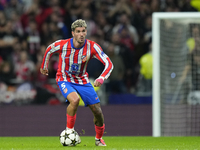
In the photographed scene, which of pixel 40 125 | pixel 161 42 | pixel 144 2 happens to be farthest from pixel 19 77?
pixel 144 2

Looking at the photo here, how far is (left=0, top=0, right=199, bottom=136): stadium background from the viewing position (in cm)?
1114

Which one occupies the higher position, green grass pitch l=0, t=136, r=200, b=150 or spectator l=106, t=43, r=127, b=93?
spectator l=106, t=43, r=127, b=93

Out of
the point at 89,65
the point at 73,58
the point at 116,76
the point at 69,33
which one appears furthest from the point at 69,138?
the point at 69,33

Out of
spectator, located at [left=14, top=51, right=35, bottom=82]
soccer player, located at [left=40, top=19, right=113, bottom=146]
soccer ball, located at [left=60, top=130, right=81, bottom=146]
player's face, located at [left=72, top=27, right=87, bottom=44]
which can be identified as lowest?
soccer ball, located at [left=60, top=130, right=81, bottom=146]

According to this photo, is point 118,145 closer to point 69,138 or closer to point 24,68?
point 69,138

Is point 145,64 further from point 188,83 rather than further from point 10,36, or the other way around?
point 10,36

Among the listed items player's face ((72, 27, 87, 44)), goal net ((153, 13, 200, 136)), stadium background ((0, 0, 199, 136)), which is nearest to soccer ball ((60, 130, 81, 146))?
player's face ((72, 27, 87, 44))

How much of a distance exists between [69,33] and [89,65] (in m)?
1.77

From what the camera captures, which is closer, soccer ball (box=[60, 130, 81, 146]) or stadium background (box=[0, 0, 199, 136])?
soccer ball (box=[60, 130, 81, 146])

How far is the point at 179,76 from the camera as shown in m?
11.2

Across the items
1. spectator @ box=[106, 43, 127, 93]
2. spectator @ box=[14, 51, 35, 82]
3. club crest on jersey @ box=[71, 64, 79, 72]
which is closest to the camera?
club crest on jersey @ box=[71, 64, 79, 72]

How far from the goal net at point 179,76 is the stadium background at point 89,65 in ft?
1.58

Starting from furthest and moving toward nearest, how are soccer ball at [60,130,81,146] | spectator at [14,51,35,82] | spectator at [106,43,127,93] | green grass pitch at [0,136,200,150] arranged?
spectator at [14,51,35,82]
spectator at [106,43,127,93]
soccer ball at [60,130,81,146]
green grass pitch at [0,136,200,150]

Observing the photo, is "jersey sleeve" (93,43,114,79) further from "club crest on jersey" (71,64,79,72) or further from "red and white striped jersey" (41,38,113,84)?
"club crest on jersey" (71,64,79,72)
